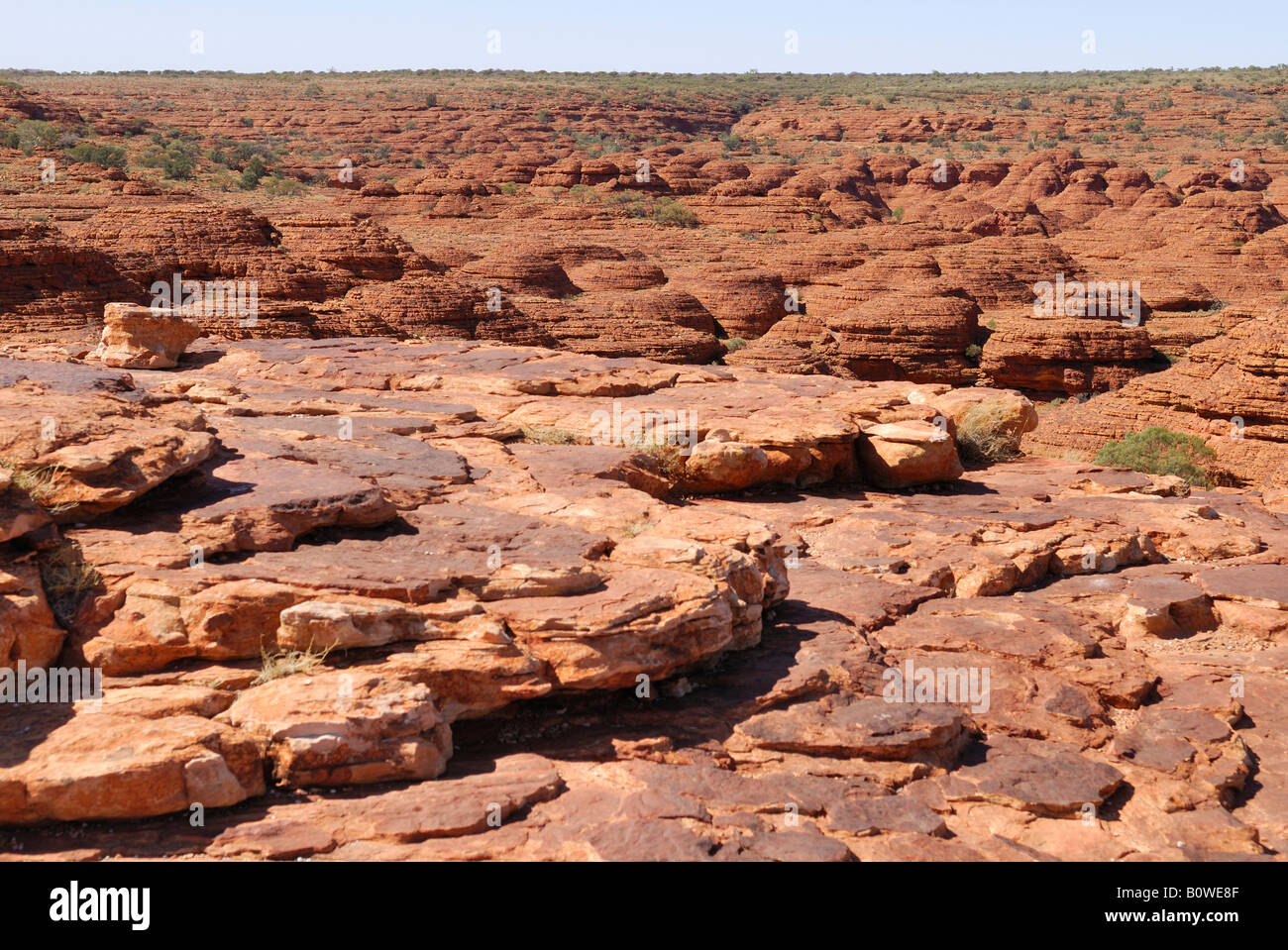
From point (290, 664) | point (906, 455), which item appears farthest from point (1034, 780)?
point (906, 455)

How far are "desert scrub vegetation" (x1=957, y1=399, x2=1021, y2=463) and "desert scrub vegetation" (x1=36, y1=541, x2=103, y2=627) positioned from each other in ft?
31.0

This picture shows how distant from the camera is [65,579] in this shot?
18.7 ft

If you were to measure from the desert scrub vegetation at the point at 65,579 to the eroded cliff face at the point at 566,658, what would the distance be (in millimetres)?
14

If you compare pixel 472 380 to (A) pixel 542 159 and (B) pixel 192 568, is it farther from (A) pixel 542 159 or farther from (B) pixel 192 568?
(A) pixel 542 159

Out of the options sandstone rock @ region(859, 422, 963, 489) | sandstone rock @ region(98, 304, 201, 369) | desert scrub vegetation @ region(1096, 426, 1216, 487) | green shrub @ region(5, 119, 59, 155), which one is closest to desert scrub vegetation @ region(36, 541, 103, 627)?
sandstone rock @ region(859, 422, 963, 489)

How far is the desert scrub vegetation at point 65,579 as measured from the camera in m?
5.62

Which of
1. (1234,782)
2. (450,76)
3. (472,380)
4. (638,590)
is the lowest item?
(1234,782)

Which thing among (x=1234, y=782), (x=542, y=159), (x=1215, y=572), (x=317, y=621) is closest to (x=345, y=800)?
(x=317, y=621)

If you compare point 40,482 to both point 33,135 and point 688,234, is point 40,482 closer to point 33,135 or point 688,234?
point 688,234

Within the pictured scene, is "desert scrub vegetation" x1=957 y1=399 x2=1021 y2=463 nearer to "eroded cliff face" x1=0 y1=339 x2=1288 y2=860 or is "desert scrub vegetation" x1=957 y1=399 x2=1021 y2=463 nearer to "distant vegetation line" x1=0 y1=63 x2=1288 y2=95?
"eroded cliff face" x1=0 y1=339 x2=1288 y2=860

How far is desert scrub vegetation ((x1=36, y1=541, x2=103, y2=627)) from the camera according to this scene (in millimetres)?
5617

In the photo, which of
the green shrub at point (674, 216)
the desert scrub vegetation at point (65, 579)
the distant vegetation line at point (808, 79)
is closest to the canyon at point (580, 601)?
the desert scrub vegetation at point (65, 579)

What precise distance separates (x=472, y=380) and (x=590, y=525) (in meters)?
5.24

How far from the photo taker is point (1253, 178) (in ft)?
209
